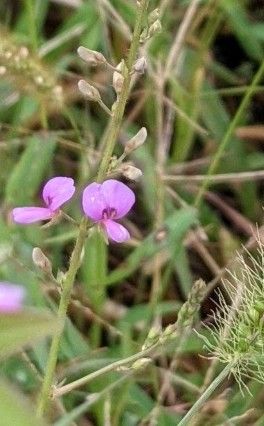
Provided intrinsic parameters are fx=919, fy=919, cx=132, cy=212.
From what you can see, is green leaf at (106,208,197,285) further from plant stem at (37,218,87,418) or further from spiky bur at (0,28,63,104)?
plant stem at (37,218,87,418)

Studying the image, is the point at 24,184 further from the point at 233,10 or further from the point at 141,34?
the point at 141,34

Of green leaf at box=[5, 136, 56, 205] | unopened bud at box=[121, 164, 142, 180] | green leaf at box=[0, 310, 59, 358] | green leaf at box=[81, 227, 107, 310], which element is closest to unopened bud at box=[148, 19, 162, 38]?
unopened bud at box=[121, 164, 142, 180]

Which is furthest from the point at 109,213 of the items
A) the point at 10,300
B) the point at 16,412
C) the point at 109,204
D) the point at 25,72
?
the point at 25,72

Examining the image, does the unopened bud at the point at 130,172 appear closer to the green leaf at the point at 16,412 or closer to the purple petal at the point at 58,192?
the purple petal at the point at 58,192

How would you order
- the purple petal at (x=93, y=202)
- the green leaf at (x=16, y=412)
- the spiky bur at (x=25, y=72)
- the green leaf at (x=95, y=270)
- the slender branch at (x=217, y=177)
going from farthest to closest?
the slender branch at (x=217, y=177)
the green leaf at (x=95, y=270)
the spiky bur at (x=25, y=72)
the purple petal at (x=93, y=202)
the green leaf at (x=16, y=412)

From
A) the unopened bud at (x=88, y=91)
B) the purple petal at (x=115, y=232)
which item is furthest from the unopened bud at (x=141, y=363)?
the unopened bud at (x=88, y=91)

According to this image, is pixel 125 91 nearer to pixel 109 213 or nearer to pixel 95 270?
pixel 109 213

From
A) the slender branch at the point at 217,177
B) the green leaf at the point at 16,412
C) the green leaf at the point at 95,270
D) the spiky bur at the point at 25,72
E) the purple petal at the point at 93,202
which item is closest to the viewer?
the green leaf at the point at 16,412
